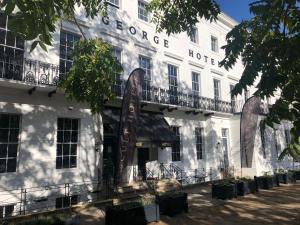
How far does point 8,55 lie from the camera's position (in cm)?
1129

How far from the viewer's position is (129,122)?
11.3 m

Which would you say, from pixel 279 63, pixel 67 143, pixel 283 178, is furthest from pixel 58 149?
pixel 283 178

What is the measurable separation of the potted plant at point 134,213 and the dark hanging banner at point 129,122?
6.58 feet

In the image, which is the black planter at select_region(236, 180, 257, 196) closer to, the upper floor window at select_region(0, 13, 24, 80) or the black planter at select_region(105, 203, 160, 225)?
the black planter at select_region(105, 203, 160, 225)

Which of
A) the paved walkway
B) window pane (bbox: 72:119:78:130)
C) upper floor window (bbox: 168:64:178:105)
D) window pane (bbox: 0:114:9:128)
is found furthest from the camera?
upper floor window (bbox: 168:64:178:105)

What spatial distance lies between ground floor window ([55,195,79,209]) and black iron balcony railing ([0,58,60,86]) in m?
4.83

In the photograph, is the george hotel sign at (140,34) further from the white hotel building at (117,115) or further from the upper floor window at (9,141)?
the upper floor window at (9,141)

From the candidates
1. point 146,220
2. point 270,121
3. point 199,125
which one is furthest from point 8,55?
point 199,125

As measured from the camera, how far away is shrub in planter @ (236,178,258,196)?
543 inches

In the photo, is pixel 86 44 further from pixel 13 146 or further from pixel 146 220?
pixel 146 220

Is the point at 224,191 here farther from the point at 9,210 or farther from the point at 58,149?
the point at 9,210

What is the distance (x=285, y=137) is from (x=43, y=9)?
2810 cm

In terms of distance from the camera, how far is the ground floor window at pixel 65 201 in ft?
39.1

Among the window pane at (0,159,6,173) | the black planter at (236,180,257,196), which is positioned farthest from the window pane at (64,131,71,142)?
the black planter at (236,180,257,196)
